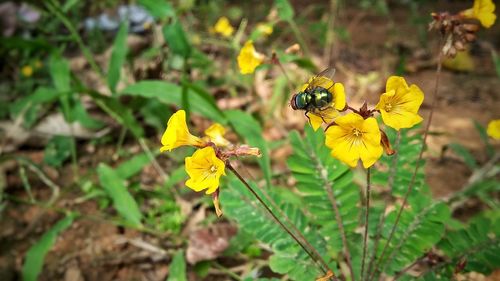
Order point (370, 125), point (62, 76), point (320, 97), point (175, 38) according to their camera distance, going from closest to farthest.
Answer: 1. point (370, 125)
2. point (320, 97)
3. point (175, 38)
4. point (62, 76)

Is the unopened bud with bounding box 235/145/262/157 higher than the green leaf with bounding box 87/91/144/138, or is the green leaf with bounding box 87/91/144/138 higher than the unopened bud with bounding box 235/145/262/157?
the unopened bud with bounding box 235/145/262/157

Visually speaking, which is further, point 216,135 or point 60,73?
point 60,73

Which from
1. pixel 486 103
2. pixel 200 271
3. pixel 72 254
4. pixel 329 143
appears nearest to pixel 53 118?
pixel 72 254

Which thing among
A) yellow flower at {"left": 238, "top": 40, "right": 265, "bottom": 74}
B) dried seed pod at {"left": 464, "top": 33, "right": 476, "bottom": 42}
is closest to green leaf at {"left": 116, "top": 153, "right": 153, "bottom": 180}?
yellow flower at {"left": 238, "top": 40, "right": 265, "bottom": 74}

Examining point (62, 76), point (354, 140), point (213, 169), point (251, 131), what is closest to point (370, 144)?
point (354, 140)

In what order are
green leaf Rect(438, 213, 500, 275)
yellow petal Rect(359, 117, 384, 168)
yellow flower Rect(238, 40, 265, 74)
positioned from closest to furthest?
1. yellow petal Rect(359, 117, 384, 168)
2. green leaf Rect(438, 213, 500, 275)
3. yellow flower Rect(238, 40, 265, 74)

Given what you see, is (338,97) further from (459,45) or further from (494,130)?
(494,130)

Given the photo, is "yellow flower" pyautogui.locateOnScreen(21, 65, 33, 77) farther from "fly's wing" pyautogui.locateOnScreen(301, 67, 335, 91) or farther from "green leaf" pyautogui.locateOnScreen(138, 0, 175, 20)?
"fly's wing" pyautogui.locateOnScreen(301, 67, 335, 91)
